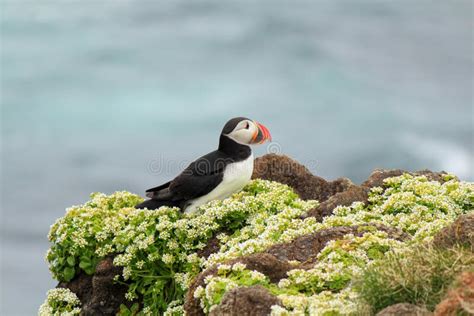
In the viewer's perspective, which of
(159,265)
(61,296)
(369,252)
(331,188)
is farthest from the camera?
(331,188)

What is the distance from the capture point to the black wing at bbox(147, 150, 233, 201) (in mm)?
13477

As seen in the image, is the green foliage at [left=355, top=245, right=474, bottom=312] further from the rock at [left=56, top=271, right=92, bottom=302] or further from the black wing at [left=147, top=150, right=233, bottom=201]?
the rock at [left=56, top=271, right=92, bottom=302]

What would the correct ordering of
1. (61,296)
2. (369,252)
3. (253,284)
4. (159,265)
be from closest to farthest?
(253,284), (369,252), (159,265), (61,296)

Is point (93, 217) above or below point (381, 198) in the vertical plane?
above

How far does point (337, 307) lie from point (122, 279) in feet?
19.3

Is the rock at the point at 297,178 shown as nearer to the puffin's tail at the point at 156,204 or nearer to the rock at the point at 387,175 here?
the rock at the point at 387,175

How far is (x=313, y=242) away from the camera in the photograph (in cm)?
959

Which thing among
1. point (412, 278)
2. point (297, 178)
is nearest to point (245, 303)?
point (412, 278)

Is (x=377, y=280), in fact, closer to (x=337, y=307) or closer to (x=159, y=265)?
(x=337, y=307)

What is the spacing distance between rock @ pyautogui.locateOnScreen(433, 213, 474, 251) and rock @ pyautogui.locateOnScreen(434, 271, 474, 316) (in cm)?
163

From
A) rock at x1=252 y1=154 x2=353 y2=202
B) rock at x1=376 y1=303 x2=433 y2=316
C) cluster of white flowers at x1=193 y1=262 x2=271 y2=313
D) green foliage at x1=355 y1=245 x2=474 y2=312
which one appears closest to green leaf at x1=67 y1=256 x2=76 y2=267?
rock at x1=252 y1=154 x2=353 y2=202

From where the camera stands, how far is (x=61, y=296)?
1330 centimetres

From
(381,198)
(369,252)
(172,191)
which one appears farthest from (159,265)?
(369,252)

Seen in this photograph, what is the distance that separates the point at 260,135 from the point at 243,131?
34 centimetres
